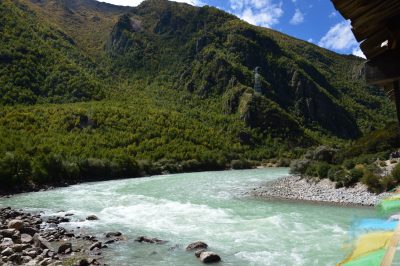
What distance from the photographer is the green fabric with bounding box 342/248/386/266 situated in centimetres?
472

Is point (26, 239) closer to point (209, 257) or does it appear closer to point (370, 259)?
point (209, 257)

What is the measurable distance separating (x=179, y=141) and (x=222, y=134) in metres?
28.6

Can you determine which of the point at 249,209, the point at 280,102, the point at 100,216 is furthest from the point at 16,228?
the point at 280,102

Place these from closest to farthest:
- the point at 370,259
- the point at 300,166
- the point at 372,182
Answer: the point at 370,259 → the point at 372,182 → the point at 300,166

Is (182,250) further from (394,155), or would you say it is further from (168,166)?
(168,166)

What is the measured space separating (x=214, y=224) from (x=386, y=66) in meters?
24.3

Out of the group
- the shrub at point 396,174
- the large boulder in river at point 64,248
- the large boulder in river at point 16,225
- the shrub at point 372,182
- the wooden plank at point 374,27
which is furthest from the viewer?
the shrub at point 372,182

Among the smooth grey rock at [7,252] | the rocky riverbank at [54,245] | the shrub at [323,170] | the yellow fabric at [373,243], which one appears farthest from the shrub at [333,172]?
the yellow fabric at [373,243]

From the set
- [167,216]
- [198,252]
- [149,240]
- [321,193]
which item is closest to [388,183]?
[321,193]

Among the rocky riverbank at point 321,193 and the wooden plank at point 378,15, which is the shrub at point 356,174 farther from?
the wooden plank at point 378,15

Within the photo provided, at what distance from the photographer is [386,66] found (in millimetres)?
4477

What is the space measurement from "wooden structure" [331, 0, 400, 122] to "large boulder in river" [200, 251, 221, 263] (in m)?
15.9

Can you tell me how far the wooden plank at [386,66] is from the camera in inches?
175

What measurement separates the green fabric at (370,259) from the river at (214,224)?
1384 centimetres
